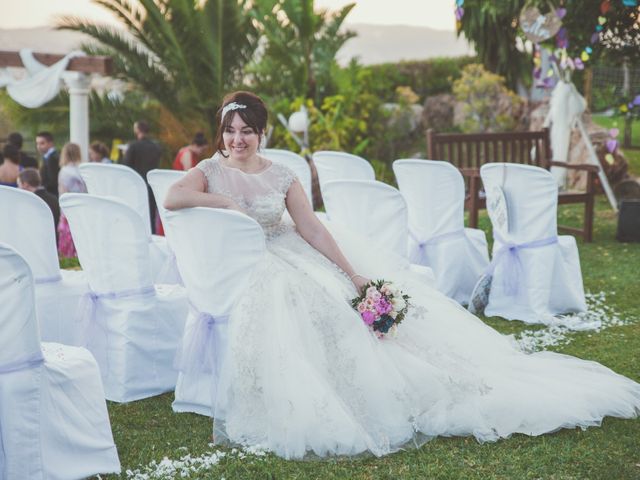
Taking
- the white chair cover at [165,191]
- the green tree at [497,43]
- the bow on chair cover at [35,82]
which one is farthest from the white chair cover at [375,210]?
the green tree at [497,43]

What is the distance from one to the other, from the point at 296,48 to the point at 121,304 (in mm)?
12031

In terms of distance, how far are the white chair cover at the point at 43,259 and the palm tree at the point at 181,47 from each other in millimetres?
10410

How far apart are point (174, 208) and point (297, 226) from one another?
0.68 metres

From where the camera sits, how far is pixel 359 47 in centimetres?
3806

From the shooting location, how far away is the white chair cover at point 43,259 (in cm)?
457

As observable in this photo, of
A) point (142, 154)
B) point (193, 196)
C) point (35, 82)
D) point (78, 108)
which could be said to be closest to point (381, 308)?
point (193, 196)

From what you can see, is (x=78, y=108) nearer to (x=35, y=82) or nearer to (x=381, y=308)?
(x=35, y=82)

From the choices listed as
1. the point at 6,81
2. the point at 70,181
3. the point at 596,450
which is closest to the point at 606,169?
the point at 70,181

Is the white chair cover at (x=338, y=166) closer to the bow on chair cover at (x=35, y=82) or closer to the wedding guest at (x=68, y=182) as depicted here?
the wedding guest at (x=68, y=182)

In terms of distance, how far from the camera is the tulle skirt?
3738 millimetres

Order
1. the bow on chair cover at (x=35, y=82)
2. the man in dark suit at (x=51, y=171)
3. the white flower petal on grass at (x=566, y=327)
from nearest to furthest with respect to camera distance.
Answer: the white flower petal on grass at (x=566, y=327)
the man in dark suit at (x=51, y=171)
the bow on chair cover at (x=35, y=82)

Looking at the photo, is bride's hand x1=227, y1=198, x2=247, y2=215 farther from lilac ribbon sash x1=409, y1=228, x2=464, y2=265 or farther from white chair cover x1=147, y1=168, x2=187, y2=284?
lilac ribbon sash x1=409, y1=228, x2=464, y2=265

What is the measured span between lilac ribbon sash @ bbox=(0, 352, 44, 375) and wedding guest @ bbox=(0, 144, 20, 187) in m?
5.57

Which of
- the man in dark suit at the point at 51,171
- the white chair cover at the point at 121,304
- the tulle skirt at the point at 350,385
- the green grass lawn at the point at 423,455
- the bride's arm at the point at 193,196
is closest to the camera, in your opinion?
the green grass lawn at the point at 423,455
